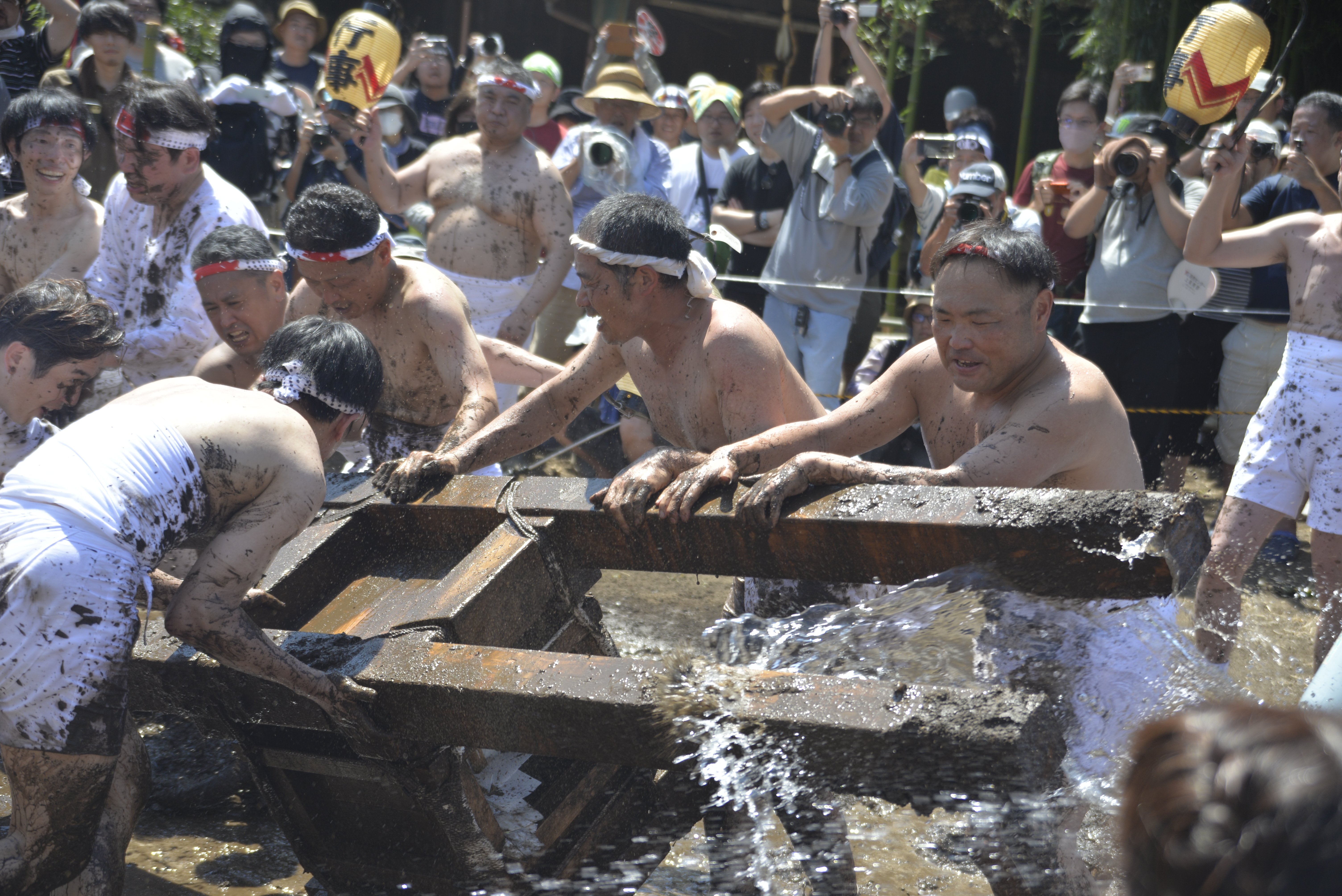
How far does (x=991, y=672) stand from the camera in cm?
260

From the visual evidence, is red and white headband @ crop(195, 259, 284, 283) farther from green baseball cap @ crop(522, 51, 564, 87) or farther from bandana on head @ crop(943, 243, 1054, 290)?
green baseball cap @ crop(522, 51, 564, 87)

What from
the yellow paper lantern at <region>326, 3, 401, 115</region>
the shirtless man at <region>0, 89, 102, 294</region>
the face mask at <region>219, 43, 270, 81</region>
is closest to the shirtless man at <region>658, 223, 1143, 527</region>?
the shirtless man at <region>0, 89, 102, 294</region>

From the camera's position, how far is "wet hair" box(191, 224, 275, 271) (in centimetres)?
402

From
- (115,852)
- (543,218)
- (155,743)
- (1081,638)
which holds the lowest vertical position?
(155,743)

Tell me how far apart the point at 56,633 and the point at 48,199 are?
3485 millimetres

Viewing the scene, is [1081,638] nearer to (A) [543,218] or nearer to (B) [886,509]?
(B) [886,509]

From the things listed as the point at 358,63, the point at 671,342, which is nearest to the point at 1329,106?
the point at 671,342

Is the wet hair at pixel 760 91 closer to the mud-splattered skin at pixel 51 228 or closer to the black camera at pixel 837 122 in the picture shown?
the black camera at pixel 837 122

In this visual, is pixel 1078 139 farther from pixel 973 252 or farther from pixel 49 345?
pixel 49 345

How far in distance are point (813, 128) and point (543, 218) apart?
1762 mm

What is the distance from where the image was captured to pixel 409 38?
1302cm

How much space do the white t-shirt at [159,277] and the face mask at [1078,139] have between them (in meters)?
4.60

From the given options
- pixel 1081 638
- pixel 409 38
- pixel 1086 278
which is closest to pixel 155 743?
pixel 1081 638

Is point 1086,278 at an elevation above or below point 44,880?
above
